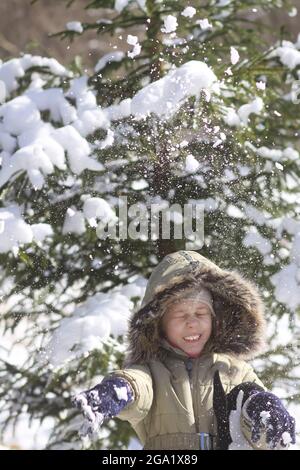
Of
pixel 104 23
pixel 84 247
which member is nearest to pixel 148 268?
pixel 84 247

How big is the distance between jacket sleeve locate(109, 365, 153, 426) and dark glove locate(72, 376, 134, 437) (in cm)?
4

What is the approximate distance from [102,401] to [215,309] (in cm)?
94

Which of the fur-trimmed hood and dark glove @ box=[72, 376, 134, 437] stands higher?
the fur-trimmed hood

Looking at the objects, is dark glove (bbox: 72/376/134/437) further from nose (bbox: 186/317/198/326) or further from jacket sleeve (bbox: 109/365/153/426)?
nose (bbox: 186/317/198/326)

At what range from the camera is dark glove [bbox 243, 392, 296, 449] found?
2.92 meters

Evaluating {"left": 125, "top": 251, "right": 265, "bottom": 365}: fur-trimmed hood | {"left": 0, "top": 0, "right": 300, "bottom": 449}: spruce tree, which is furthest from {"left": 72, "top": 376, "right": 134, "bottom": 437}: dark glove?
{"left": 0, "top": 0, "right": 300, "bottom": 449}: spruce tree

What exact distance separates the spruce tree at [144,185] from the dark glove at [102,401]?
4.94 ft

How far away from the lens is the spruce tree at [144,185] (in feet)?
14.9

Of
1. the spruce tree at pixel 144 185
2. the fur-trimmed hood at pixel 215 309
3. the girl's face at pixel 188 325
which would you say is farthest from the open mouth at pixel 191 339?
the spruce tree at pixel 144 185

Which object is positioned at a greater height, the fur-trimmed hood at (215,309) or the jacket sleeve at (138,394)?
the fur-trimmed hood at (215,309)

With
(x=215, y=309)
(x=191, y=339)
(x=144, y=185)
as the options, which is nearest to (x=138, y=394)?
(x=191, y=339)

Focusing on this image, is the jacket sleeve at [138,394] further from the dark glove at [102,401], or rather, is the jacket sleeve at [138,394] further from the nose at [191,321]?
the nose at [191,321]

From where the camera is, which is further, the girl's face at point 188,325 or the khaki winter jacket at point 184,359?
the girl's face at point 188,325

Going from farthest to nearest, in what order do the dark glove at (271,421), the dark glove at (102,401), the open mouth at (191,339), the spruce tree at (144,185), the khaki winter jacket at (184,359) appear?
1. the spruce tree at (144,185)
2. the open mouth at (191,339)
3. the khaki winter jacket at (184,359)
4. the dark glove at (271,421)
5. the dark glove at (102,401)
